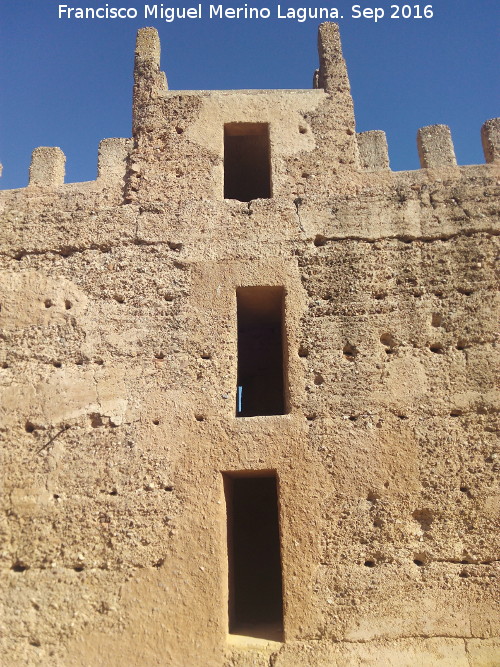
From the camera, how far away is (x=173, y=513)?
5.10 metres

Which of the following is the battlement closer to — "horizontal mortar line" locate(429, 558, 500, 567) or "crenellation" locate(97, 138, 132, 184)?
"crenellation" locate(97, 138, 132, 184)

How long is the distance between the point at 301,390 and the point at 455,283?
207cm

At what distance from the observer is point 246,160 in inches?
307

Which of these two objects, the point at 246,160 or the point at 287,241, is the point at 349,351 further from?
the point at 246,160

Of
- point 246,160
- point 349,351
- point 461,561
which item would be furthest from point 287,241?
point 461,561

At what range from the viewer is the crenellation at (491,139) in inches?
252

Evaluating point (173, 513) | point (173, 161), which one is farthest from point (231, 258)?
point (173, 513)

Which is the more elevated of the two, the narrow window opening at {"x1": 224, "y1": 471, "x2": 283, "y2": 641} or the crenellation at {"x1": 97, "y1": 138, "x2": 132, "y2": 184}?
the crenellation at {"x1": 97, "y1": 138, "x2": 132, "y2": 184}

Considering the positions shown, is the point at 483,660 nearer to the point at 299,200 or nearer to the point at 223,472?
the point at 223,472

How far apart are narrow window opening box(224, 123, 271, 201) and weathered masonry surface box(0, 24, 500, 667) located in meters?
0.13

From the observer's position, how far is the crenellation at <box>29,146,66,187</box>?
6531mm

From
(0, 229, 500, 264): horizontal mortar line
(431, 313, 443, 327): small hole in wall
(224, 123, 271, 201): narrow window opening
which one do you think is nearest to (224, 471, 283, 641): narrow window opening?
(431, 313, 443, 327): small hole in wall

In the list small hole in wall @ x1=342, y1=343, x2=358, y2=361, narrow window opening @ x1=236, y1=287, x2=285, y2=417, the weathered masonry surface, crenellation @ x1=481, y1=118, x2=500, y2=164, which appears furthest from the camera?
narrow window opening @ x1=236, y1=287, x2=285, y2=417

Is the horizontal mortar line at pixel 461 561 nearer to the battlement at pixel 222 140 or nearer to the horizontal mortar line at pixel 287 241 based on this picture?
the horizontal mortar line at pixel 287 241
